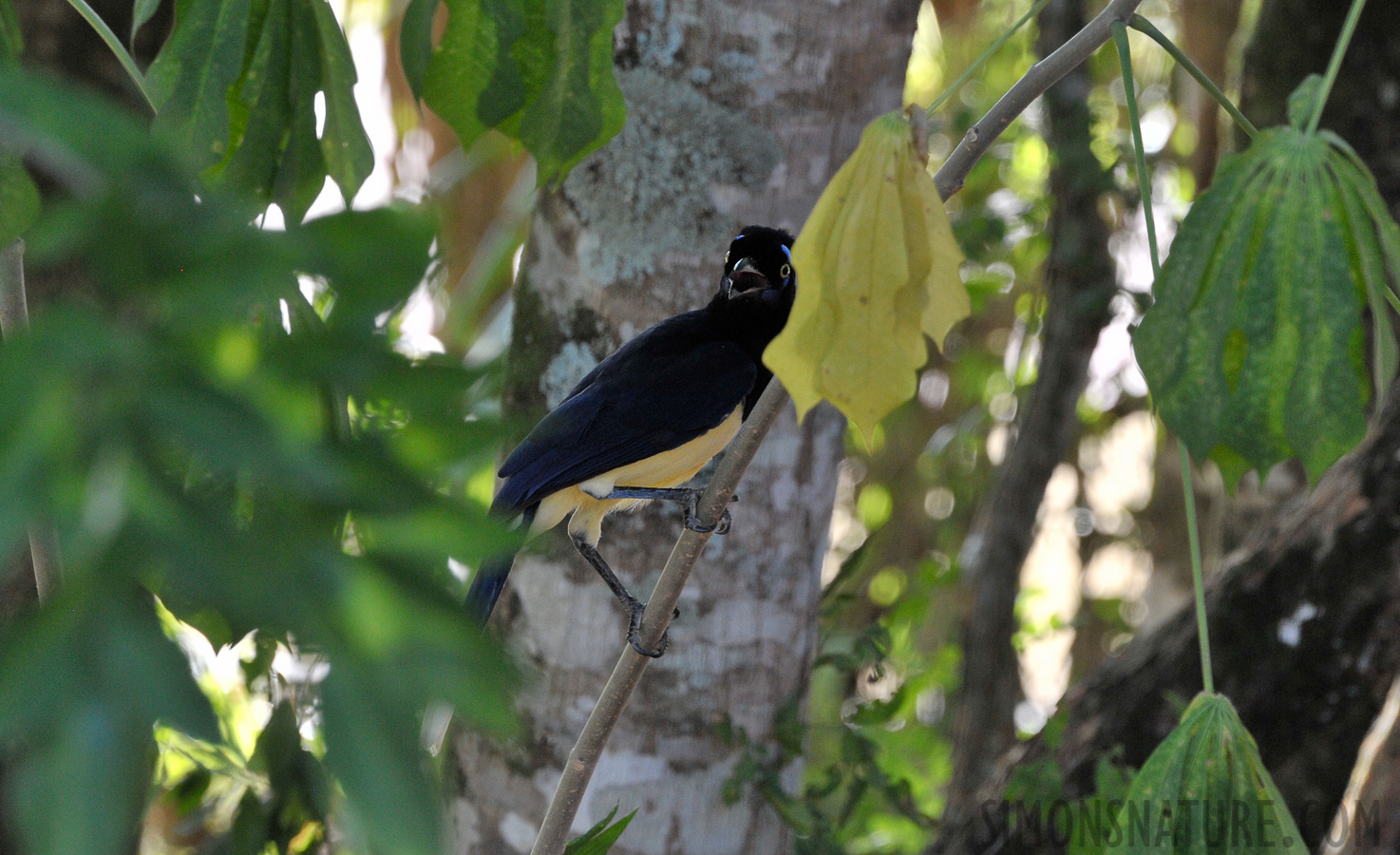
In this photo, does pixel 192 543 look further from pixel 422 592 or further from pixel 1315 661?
pixel 1315 661

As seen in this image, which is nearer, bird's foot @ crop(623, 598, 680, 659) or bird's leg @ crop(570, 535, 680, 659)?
bird's foot @ crop(623, 598, 680, 659)

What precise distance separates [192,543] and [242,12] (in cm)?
80

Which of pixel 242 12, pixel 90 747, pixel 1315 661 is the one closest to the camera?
pixel 90 747

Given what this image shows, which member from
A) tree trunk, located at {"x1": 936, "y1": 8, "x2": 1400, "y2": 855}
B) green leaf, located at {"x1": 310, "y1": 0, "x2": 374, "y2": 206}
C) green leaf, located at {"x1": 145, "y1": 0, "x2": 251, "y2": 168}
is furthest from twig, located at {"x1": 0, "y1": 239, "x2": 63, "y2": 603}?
tree trunk, located at {"x1": 936, "y1": 8, "x2": 1400, "y2": 855}

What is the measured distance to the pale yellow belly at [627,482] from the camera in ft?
4.77

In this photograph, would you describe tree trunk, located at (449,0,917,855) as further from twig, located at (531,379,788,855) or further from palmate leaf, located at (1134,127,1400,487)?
palmate leaf, located at (1134,127,1400,487)

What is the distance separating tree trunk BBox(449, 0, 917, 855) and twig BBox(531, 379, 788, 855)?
58 centimetres

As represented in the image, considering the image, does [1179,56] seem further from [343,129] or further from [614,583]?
[614,583]

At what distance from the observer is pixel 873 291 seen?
0.68 meters

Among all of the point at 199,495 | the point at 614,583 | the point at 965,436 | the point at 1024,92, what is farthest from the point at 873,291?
the point at 965,436

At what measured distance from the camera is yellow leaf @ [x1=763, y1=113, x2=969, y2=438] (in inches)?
26.7

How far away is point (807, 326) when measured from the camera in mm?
692

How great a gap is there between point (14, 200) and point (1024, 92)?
753 mm

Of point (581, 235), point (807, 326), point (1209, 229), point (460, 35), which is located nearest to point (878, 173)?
point (807, 326)
